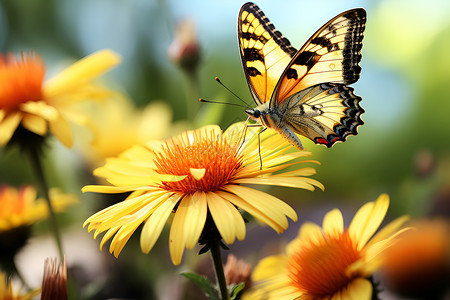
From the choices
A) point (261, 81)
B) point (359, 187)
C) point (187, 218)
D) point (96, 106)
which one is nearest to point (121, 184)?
point (187, 218)

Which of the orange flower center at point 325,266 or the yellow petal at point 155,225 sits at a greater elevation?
the yellow petal at point 155,225

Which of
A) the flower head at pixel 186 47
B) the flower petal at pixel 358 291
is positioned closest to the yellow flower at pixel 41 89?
the flower head at pixel 186 47

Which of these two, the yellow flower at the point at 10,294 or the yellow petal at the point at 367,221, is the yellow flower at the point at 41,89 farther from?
the yellow petal at the point at 367,221

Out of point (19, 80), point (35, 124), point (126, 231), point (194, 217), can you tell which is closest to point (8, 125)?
point (35, 124)

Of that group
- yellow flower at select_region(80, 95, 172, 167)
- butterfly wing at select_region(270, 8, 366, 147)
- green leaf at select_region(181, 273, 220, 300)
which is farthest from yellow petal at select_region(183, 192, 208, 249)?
yellow flower at select_region(80, 95, 172, 167)

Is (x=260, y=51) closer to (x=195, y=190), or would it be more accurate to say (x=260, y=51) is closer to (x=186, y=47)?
(x=195, y=190)

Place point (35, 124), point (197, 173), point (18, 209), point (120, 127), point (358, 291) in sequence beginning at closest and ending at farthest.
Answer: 1. point (358, 291)
2. point (197, 173)
3. point (35, 124)
4. point (18, 209)
5. point (120, 127)
